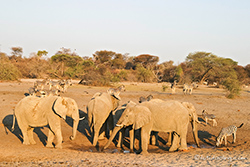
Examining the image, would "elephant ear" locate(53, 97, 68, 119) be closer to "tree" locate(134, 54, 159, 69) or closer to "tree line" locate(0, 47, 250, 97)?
"tree line" locate(0, 47, 250, 97)

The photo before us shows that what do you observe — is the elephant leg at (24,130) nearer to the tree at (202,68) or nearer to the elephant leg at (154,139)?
the elephant leg at (154,139)

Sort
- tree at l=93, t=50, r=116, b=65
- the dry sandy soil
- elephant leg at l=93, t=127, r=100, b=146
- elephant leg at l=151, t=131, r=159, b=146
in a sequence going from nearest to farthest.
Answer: the dry sandy soil, elephant leg at l=93, t=127, r=100, b=146, elephant leg at l=151, t=131, r=159, b=146, tree at l=93, t=50, r=116, b=65

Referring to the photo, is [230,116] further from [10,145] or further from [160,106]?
[10,145]

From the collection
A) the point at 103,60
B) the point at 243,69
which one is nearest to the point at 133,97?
the point at 243,69

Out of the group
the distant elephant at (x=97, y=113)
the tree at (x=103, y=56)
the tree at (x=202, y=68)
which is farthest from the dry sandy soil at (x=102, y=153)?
the tree at (x=103, y=56)

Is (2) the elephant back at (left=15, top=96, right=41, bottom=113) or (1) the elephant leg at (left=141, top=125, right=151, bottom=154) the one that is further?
(2) the elephant back at (left=15, top=96, right=41, bottom=113)

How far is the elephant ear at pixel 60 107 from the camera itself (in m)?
9.05

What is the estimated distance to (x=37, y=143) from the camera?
32.3ft

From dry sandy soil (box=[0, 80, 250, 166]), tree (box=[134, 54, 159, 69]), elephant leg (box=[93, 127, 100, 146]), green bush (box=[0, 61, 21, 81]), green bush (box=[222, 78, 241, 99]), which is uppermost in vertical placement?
tree (box=[134, 54, 159, 69])

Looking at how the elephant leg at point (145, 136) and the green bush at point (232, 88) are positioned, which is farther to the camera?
the green bush at point (232, 88)

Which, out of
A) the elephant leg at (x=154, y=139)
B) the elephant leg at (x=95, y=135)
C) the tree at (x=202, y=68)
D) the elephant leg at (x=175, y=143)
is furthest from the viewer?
the tree at (x=202, y=68)

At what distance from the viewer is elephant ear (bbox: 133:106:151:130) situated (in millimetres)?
8922

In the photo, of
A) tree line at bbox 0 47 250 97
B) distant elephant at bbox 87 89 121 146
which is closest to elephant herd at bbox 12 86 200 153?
distant elephant at bbox 87 89 121 146

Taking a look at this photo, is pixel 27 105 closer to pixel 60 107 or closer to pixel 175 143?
pixel 60 107
